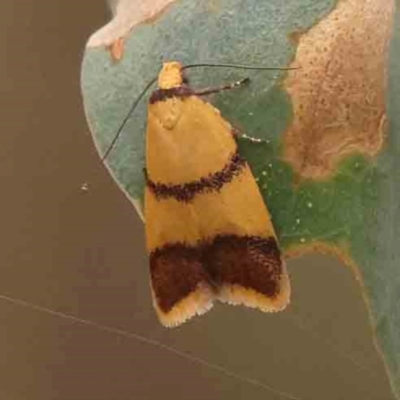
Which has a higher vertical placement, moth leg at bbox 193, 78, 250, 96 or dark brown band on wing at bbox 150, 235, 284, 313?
moth leg at bbox 193, 78, 250, 96

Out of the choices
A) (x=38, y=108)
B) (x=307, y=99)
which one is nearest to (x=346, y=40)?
(x=307, y=99)

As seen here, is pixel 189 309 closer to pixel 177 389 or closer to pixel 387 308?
pixel 387 308

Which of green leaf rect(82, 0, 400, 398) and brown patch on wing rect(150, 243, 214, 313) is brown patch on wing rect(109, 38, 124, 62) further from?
brown patch on wing rect(150, 243, 214, 313)

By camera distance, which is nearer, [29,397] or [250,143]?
[250,143]

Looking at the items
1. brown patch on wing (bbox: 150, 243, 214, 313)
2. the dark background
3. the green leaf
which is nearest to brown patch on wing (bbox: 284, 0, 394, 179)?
the green leaf

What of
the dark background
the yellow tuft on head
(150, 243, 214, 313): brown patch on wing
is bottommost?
the dark background

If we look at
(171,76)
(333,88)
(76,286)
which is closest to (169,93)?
(171,76)
